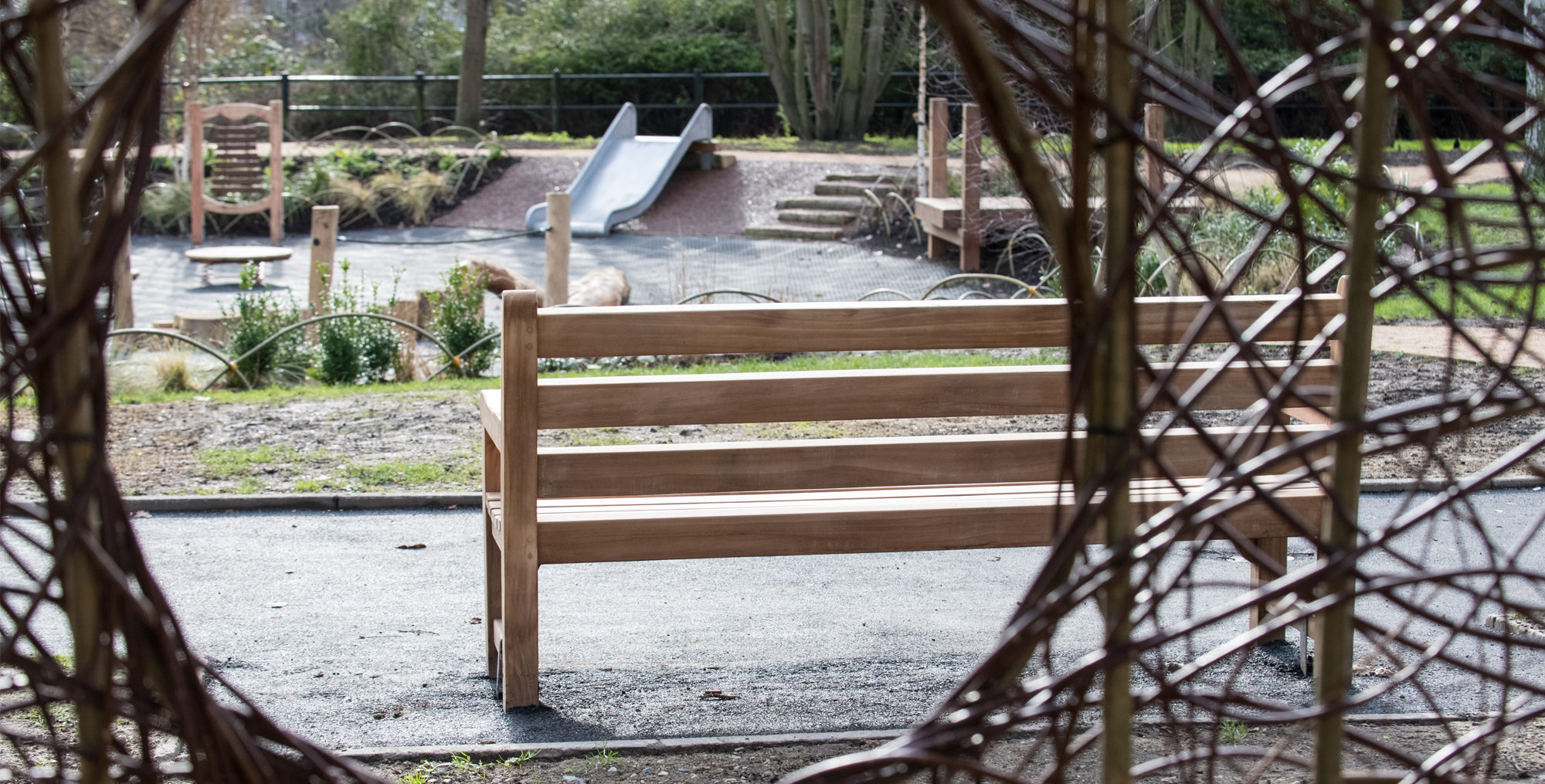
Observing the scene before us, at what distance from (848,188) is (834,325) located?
15.1 meters

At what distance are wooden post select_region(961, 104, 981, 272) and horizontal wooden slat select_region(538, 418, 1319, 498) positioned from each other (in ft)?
32.8

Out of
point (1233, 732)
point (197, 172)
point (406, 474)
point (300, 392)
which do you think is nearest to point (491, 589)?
point (1233, 732)

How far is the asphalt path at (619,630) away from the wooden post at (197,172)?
41.2 ft

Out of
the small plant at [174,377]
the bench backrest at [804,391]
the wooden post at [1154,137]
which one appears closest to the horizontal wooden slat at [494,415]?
the bench backrest at [804,391]

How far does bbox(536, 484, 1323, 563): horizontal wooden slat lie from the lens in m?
2.93

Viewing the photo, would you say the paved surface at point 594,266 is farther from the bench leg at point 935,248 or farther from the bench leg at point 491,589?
the bench leg at point 491,589

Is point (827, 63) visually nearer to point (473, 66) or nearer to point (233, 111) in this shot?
point (473, 66)

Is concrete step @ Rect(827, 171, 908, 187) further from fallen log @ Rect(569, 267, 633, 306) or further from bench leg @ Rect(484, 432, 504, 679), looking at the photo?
bench leg @ Rect(484, 432, 504, 679)

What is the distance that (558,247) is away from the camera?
33.9 feet

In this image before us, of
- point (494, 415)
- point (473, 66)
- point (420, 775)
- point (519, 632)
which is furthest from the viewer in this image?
point (473, 66)

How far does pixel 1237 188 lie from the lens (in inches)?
557

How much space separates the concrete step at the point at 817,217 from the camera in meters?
17.0

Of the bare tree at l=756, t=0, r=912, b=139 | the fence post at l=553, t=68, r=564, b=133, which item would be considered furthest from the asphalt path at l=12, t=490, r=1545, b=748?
the fence post at l=553, t=68, r=564, b=133

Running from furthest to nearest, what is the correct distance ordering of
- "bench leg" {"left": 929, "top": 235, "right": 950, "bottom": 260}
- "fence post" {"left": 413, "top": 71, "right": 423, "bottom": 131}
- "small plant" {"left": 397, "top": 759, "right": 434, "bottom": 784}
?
1. "fence post" {"left": 413, "top": 71, "right": 423, "bottom": 131}
2. "bench leg" {"left": 929, "top": 235, "right": 950, "bottom": 260}
3. "small plant" {"left": 397, "top": 759, "right": 434, "bottom": 784}
